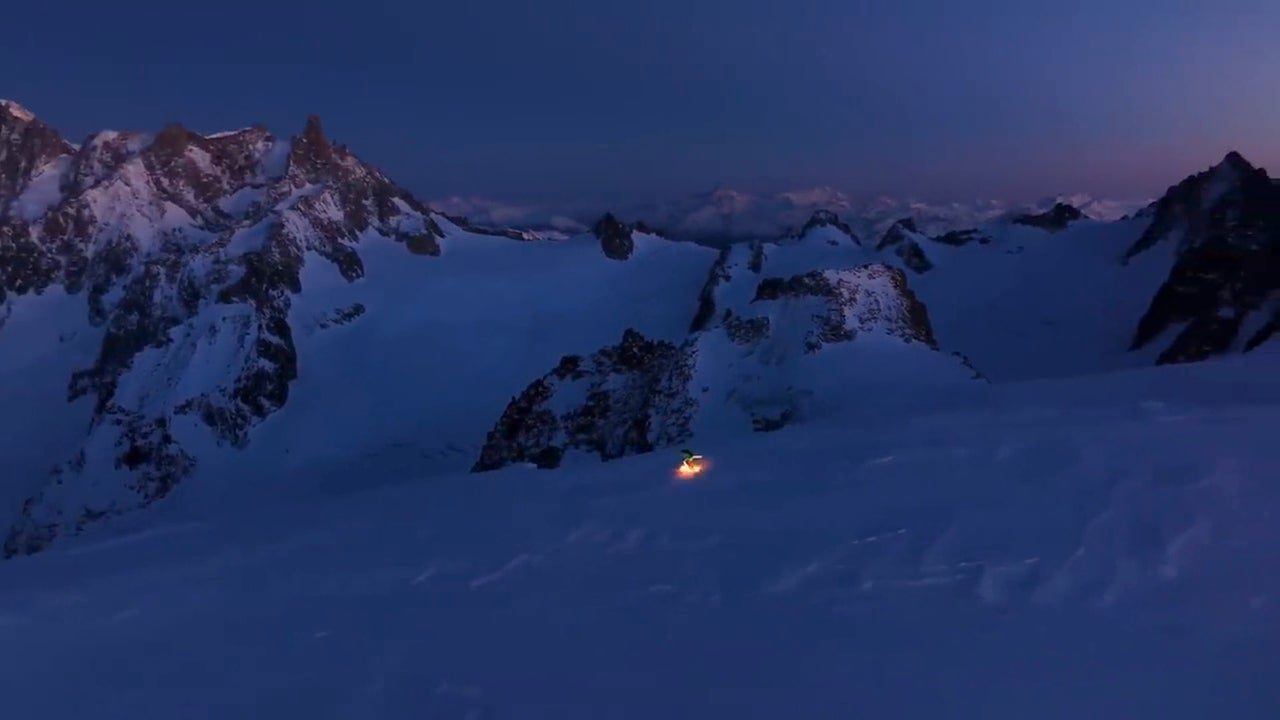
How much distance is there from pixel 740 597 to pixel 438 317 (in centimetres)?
9565

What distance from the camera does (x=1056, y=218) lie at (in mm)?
110625

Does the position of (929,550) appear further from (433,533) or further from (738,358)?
(738,358)

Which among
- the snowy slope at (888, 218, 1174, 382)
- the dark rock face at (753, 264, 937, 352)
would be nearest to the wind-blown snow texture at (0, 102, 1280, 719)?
the dark rock face at (753, 264, 937, 352)

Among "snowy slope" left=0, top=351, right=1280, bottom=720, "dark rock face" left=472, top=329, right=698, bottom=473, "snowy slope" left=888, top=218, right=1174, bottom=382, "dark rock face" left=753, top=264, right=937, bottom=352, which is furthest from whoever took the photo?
"snowy slope" left=888, top=218, right=1174, bottom=382

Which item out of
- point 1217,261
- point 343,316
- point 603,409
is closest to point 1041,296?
point 1217,261

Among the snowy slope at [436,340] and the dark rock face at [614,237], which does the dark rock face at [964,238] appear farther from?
the dark rock face at [614,237]

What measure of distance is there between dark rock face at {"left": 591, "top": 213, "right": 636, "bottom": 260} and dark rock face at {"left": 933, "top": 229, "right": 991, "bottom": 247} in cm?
3708

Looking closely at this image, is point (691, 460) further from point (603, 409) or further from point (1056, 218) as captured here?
point (1056, 218)

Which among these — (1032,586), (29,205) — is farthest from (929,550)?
(29,205)

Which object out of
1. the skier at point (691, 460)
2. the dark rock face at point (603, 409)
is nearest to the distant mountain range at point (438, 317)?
the dark rock face at point (603, 409)

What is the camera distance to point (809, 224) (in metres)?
125

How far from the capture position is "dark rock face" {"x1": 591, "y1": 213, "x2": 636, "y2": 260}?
405ft

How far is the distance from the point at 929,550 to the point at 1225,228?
82819 mm

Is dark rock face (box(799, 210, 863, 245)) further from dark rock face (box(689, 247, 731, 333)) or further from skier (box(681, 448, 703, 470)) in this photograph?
skier (box(681, 448, 703, 470))
